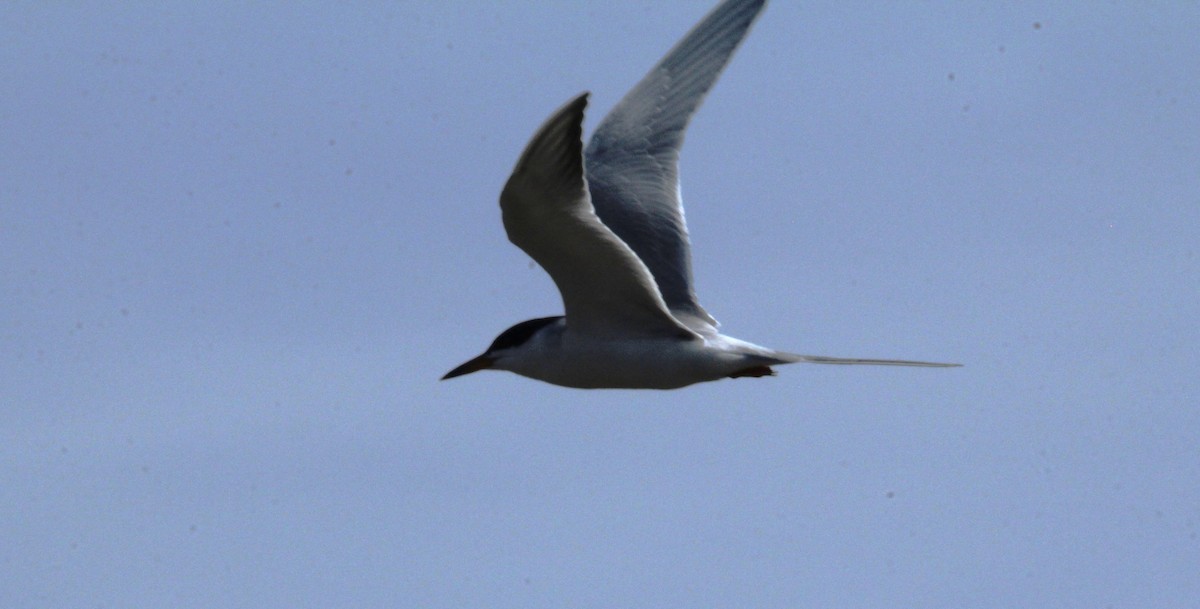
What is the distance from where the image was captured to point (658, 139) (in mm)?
13281

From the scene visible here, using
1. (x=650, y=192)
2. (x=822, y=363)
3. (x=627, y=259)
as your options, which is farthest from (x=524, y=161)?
(x=650, y=192)

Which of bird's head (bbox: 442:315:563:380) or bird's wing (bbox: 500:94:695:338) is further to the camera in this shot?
bird's head (bbox: 442:315:563:380)

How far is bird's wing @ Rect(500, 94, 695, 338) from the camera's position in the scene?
8.65 metres

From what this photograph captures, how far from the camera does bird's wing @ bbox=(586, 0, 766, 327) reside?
12.6m

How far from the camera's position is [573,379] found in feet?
35.6

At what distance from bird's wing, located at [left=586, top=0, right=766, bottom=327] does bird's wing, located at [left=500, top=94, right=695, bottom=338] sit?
1942 mm

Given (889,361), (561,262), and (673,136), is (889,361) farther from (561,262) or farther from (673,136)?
(673,136)

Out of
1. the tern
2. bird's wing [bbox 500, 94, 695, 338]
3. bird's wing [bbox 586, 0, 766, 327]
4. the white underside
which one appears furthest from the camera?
bird's wing [bbox 586, 0, 766, 327]

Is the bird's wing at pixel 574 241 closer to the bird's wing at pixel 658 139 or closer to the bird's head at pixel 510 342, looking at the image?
the bird's head at pixel 510 342

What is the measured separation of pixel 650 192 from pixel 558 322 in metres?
2.32

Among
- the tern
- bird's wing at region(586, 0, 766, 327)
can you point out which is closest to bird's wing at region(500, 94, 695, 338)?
the tern

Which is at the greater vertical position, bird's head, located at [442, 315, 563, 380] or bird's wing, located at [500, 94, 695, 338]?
bird's wing, located at [500, 94, 695, 338]

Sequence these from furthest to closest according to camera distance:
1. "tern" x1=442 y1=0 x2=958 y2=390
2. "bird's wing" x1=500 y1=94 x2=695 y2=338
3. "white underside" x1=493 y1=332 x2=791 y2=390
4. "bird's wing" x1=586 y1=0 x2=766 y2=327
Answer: "bird's wing" x1=586 y1=0 x2=766 y2=327
"white underside" x1=493 y1=332 x2=791 y2=390
"tern" x1=442 y1=0 x2=958 y2=390
"bird's wing" x1=500 y1=94 x2=695 y2=338

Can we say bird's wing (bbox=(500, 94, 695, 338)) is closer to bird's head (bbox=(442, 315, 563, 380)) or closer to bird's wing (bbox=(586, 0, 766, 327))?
bird's head (bbox=(442, 315, 563, 380))
